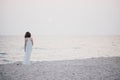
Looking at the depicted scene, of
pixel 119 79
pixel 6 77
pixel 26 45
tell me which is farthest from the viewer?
pixel 26 45

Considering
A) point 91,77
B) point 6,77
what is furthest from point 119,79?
point 6,77

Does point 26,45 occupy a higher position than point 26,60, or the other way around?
point 26,45

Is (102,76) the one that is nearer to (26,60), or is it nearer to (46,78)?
(46,78)

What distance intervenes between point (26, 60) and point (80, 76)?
4.07 meters

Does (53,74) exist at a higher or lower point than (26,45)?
lower

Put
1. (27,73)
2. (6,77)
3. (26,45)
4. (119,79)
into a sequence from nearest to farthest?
(119,79)
(6,77)
(27,73)
(26,45)

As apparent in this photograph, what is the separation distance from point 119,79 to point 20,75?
3.96 m

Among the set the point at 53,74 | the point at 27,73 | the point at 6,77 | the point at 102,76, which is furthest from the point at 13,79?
the point at 102,76

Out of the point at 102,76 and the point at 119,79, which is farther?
the point at 102,76

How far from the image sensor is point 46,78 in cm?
805

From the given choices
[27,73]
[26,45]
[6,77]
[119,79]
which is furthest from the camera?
[26,45]

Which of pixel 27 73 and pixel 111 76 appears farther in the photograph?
pixel 27 73

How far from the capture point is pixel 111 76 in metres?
8.28

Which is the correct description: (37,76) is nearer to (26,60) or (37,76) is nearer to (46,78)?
(46,78)
